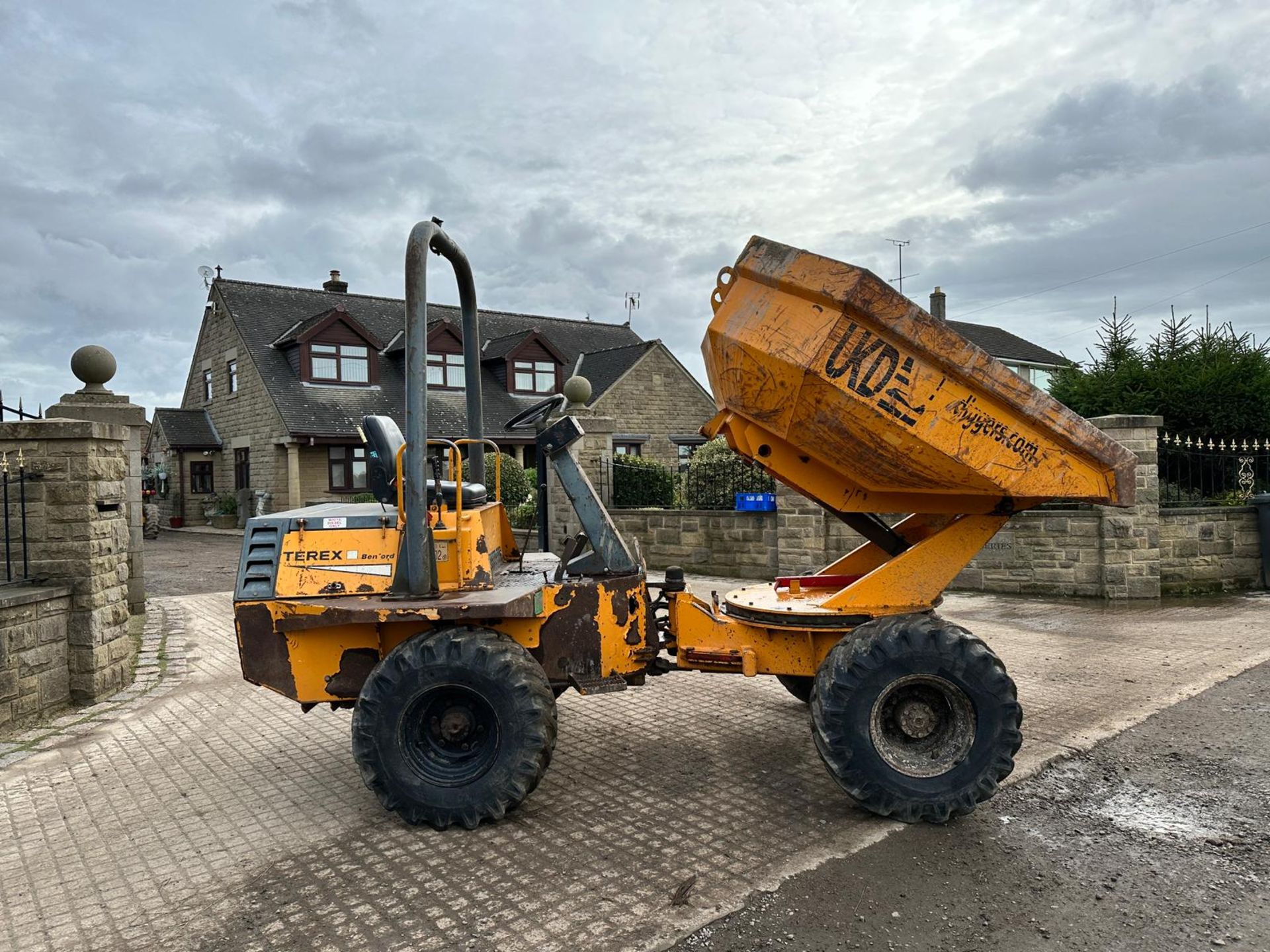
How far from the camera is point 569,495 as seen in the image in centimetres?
472

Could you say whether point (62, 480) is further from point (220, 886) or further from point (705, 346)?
point (705, 346)

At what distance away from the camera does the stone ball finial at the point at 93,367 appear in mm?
9422

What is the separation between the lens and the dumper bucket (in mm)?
4016

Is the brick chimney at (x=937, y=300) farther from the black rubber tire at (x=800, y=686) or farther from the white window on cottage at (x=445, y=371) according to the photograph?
the black rubber tire at (x=800, y=686)

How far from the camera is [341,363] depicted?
2588 cm

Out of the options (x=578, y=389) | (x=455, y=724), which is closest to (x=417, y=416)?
(x=455, y=724)

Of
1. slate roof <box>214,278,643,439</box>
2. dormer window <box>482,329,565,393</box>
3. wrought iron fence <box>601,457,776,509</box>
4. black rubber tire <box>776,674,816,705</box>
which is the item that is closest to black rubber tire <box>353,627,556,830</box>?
black rubber tire <box>776,674,816,705</box>

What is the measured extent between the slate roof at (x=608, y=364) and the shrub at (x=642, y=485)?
12.8m

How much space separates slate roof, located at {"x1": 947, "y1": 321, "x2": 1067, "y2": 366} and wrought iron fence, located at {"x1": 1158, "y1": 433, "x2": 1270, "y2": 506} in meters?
26.9

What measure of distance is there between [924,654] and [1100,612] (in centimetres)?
654

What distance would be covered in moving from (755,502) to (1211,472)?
5.90 metres

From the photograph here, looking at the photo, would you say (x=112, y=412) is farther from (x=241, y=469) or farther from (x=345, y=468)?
(x=241, y=469)

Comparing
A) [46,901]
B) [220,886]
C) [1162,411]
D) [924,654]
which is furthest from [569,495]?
[1162,411]

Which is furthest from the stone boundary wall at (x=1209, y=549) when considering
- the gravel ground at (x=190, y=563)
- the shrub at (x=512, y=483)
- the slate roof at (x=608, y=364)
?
the slate roof at (x=608, y=364)
